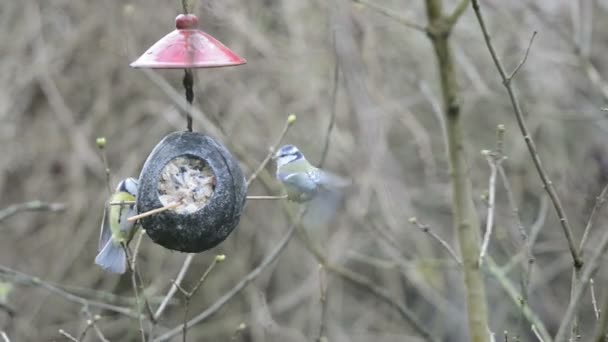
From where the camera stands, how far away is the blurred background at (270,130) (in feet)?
18.6

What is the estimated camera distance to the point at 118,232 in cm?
274

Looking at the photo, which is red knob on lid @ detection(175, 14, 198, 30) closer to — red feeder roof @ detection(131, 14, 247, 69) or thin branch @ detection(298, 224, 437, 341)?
red feeder roof @ detection(131, 14, 247, 69)

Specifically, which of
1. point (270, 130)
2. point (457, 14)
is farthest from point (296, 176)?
point (270, 130)

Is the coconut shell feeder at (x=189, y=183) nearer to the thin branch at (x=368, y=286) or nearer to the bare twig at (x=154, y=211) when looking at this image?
the bare twig at (x=154, y=211)

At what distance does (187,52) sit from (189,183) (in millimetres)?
374

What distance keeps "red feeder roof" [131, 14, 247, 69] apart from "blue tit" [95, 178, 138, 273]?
1.74 feet

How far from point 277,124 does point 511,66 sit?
5.92 ft

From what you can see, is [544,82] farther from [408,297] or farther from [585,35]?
[408,297]

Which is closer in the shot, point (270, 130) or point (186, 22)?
point (186, 22)

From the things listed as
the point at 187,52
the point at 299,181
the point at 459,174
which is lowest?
the point at 299,181

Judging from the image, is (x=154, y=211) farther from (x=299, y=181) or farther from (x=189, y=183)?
(x=299, y=181)

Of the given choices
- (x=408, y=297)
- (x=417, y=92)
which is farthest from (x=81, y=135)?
(x=408, y=297)

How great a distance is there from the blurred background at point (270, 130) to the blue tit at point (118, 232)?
2471 mm

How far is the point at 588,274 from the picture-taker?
78.8 inches
